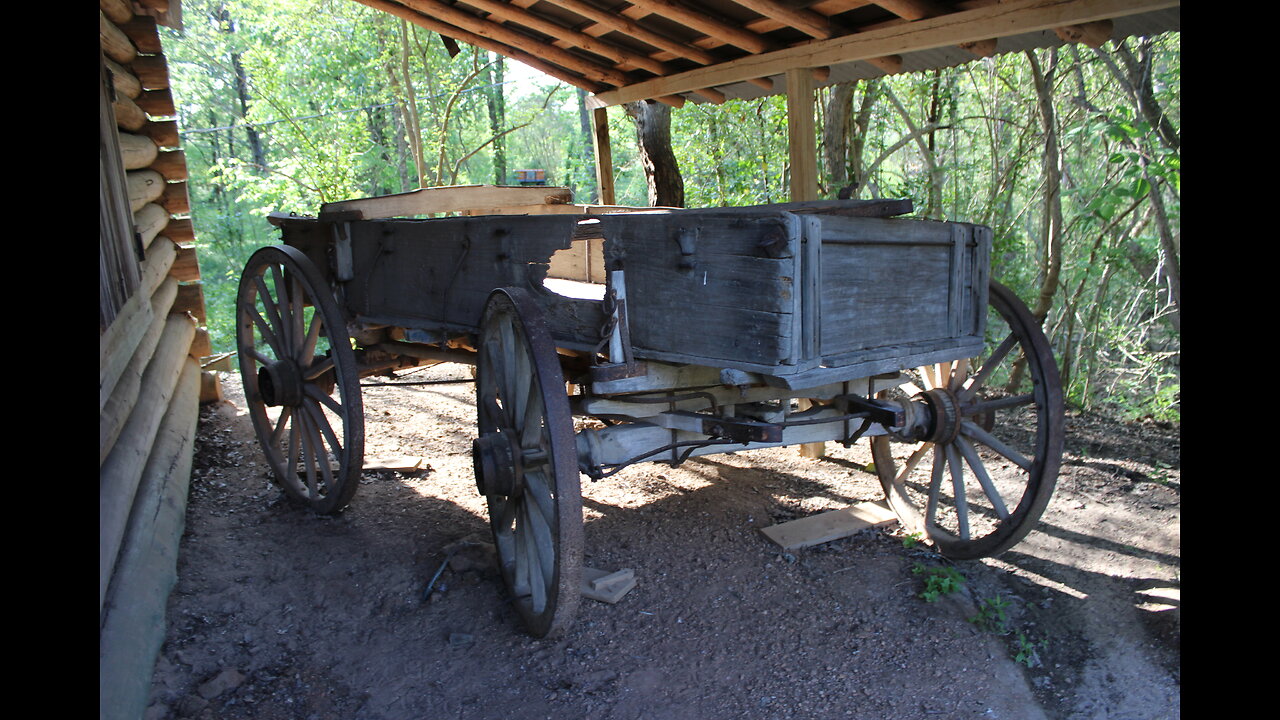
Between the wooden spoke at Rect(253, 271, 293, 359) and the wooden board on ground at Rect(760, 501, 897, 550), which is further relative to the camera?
the wooden spoke at Rect(253, 271, 293, 359)

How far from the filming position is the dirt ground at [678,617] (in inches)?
107

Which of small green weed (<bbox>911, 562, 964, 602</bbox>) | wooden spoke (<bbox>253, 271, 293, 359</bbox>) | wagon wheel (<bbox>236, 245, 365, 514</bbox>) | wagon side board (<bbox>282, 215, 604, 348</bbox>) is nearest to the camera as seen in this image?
wagon side board (<bbox>282, 215, 604, 348</bbox>)

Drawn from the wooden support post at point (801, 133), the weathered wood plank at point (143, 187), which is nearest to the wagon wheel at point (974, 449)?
the wooden support post at point (801, 133)

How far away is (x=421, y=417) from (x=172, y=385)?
1.93 m

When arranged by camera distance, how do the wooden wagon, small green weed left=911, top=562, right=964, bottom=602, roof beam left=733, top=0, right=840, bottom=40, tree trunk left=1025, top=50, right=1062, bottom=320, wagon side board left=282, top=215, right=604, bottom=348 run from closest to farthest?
1. the wooden wagon
2. wagon side board left=282, top=215, right=604, bottom=348
3. small green weed left=911, top=562, right=964, bottom=602
4. roof beam left=733, top=0, right=840, bottom=40
5. tree trunk left=1025, top=50, right=1062, bottom=320

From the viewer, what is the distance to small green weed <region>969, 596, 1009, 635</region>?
311cm

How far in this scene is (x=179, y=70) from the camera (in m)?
22.3

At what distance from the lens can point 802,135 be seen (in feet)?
15.3

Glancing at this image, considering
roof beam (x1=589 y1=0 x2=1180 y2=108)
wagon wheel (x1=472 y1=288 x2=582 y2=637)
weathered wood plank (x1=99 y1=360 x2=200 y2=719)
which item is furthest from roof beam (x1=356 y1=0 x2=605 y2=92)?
wagon wheel (x1=472 y1=288 x2=582 y2=637)

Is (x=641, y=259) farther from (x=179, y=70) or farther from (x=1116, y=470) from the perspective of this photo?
(x=179, y=70)

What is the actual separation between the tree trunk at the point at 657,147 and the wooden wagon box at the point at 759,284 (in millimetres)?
4016

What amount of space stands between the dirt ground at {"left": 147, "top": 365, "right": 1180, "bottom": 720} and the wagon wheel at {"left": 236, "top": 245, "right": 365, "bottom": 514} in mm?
237

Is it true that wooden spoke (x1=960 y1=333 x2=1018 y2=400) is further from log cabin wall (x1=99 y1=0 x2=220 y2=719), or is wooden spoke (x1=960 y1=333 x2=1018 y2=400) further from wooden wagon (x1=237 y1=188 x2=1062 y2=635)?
log cabin wall (x1=99 y1=0 x2=220 y2=719)

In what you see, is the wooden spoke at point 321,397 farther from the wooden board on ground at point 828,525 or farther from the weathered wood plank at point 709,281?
the wooden board on ground at point 828,525
